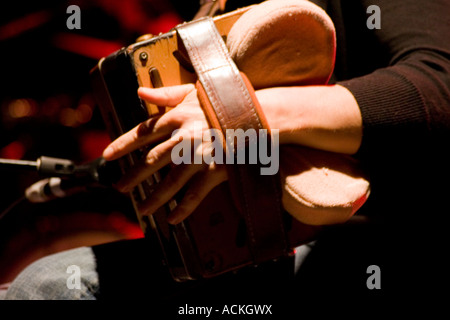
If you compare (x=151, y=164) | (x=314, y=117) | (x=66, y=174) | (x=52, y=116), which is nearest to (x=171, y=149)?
(x=151, y=164)

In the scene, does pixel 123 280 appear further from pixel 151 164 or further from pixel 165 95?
pixel 165 95

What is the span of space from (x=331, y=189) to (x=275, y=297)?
49cm

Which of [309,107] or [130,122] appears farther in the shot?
[130,122]

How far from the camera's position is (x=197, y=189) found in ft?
1.88

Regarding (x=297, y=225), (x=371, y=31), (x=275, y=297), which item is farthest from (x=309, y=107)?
(x=275, y=297)

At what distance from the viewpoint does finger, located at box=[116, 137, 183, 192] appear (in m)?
0.57

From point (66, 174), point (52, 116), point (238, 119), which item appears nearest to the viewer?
point (238, 119)

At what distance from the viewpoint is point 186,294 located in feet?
2.83

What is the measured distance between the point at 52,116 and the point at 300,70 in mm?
2223

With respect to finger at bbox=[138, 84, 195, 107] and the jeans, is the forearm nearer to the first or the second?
finger at bbox=[138, 84, 195, 107]

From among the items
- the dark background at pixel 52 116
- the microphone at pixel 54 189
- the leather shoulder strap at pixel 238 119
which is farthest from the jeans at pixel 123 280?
the dark background at pixel 52 116

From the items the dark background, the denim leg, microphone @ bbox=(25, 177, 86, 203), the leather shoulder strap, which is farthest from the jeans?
the dark background

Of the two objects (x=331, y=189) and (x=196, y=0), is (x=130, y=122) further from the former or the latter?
(x=196, y=0)

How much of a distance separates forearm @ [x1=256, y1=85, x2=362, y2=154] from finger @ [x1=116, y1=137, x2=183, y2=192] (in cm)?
18
